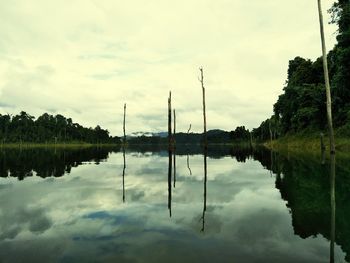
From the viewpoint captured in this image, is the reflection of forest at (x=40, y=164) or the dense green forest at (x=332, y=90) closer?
the reflection of forest at (x=40, y=164)

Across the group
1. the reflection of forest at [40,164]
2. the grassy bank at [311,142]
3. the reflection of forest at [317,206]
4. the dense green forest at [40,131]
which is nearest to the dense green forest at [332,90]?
the grassy bank at [311,142]

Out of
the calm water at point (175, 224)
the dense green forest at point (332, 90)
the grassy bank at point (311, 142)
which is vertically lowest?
the calm water at point (175, 224)

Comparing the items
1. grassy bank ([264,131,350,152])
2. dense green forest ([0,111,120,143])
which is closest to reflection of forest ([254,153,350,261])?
grassy bank ([264,131,350,152])

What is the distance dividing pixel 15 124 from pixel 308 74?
162 meters

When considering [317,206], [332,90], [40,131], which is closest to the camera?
[317,206]

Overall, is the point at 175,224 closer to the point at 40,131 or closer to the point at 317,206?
the point at 317,206

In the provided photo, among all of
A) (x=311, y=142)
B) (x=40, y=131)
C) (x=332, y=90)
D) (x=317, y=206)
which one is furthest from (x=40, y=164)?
(x=40, y=131)

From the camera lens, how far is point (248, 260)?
15.8 ft

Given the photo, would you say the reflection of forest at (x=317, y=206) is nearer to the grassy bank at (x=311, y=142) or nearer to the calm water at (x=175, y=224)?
the calm water at (x=175, y=224)

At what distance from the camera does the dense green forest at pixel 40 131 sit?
169875 mm

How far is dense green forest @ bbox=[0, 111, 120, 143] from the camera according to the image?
16988cm

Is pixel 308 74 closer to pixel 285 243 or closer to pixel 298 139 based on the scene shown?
pixel 298 139

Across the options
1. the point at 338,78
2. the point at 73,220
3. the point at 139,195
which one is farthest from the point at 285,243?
the point at 338,78

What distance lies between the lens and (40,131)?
175m
